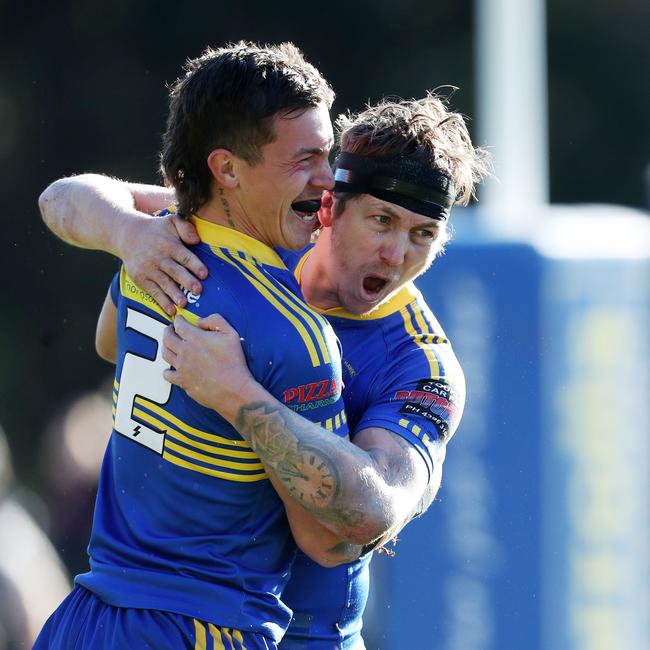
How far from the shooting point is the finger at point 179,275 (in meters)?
2.88

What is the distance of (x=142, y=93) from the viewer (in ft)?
38.9

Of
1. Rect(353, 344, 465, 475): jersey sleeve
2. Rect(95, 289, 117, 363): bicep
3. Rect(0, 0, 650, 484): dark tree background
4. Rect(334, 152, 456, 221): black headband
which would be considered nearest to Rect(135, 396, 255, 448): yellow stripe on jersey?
Rect(353, 344, 465, 475): jersey sleeve

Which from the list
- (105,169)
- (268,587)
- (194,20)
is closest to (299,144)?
(268,587)

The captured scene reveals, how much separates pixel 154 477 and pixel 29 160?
28.5 ft

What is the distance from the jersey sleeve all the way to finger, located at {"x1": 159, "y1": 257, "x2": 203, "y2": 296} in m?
0.59

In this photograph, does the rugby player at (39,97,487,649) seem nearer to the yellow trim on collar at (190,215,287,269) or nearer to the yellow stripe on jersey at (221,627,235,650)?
the yellow trim on collar at (190,215,287,269)

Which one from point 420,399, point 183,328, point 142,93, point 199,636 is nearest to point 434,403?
point 420,399

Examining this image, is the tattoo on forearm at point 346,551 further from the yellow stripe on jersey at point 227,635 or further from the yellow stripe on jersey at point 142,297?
the yellow stripe on jersey at point 142,297

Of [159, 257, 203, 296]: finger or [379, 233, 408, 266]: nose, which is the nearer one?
[159, 257, 203, 296]: finger

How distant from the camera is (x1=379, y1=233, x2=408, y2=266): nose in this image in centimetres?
351

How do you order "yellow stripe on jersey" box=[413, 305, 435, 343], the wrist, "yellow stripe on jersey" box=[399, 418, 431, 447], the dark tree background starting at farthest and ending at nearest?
the dark tree background → "yellow stripe on jersey" box=[413, 305, 435, 343] → "yellow stripe on jersey" box=[399, 418, 431, 447] → the wrist

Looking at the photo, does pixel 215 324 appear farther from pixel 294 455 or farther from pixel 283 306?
pixel 294 455

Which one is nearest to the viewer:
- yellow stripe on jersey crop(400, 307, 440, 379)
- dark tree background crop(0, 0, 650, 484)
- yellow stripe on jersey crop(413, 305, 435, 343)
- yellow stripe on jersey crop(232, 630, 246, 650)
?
yellow stripe on jersey crop(232, 630, 246, 650)

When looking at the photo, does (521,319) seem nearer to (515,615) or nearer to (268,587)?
(515,615)
